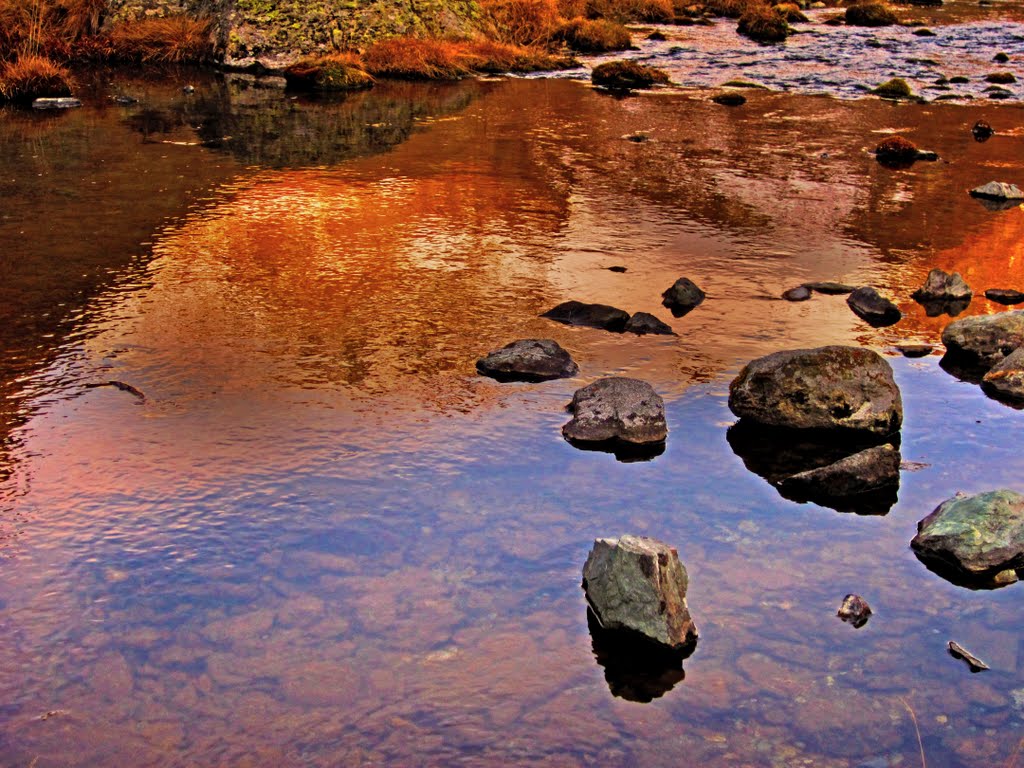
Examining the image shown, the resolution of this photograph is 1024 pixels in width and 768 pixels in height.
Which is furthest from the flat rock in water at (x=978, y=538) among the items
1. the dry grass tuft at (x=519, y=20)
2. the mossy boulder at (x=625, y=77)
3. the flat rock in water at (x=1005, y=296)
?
the dry grass tuft at (x=519, y=20)

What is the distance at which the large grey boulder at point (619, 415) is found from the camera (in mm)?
5992

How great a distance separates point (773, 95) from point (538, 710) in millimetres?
19645

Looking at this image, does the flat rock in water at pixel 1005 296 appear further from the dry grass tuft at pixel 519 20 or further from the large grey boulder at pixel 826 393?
the dry grass tuft at pixel 519 20

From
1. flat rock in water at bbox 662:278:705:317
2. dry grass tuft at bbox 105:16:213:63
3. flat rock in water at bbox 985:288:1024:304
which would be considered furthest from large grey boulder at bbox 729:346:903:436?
dry grass tuft at bbox 105:16:213:63

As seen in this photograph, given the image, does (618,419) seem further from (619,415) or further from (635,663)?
(635,663)

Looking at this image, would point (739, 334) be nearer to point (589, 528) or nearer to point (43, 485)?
point (589, 528)

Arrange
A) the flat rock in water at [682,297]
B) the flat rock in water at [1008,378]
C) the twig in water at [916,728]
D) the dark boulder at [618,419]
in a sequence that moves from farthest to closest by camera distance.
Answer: the flat rock in water at [682,297], the flat rock in water at [1008,378], the dark boulder at [618,419], the twig in water at [916,728]

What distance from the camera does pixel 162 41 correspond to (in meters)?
24.9

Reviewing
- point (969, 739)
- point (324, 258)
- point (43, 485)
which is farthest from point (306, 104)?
point (969, 739)

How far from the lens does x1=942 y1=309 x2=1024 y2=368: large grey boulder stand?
725 cm

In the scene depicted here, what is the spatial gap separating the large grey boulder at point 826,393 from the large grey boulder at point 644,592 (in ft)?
6.73

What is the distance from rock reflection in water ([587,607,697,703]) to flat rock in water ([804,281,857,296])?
16.5 ft

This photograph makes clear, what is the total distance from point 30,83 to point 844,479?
58.0ft

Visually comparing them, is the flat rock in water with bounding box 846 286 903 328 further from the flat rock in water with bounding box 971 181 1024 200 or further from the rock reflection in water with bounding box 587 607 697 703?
the flat rock in water with bounding box 971 181 1024 200
